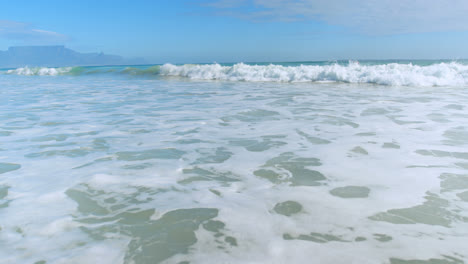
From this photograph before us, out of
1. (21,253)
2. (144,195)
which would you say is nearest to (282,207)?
(144,195)

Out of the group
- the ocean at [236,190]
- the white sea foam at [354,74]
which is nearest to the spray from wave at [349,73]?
the white sea foam at [354,74]

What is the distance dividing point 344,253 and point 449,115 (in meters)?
5.26

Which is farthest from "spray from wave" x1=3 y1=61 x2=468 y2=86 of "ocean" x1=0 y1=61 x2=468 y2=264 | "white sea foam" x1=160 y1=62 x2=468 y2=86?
"ocean" x1=0 y1=61 x2=468 y2=264

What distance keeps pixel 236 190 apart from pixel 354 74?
45.9 feet

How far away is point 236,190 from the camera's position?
2.70 meters

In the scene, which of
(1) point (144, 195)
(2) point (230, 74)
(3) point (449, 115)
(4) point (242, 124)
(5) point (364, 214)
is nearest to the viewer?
(5) point (364, 214)

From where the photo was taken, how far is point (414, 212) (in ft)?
7.41

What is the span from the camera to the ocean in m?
1.87

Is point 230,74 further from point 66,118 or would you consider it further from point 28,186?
point 28,186

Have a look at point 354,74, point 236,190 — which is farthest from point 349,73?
point 236,190

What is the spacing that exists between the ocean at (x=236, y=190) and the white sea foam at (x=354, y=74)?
27.5ft

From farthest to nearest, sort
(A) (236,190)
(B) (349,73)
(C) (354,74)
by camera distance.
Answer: (B) (349,73) → (C) (354,74) → (A) (236,190)

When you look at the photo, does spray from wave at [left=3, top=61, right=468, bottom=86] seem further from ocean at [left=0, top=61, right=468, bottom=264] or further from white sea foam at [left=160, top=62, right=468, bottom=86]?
ocean at [left=0, top=61, right=468, bottom=264]

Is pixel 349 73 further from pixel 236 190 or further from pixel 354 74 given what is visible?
pixel 236 190
